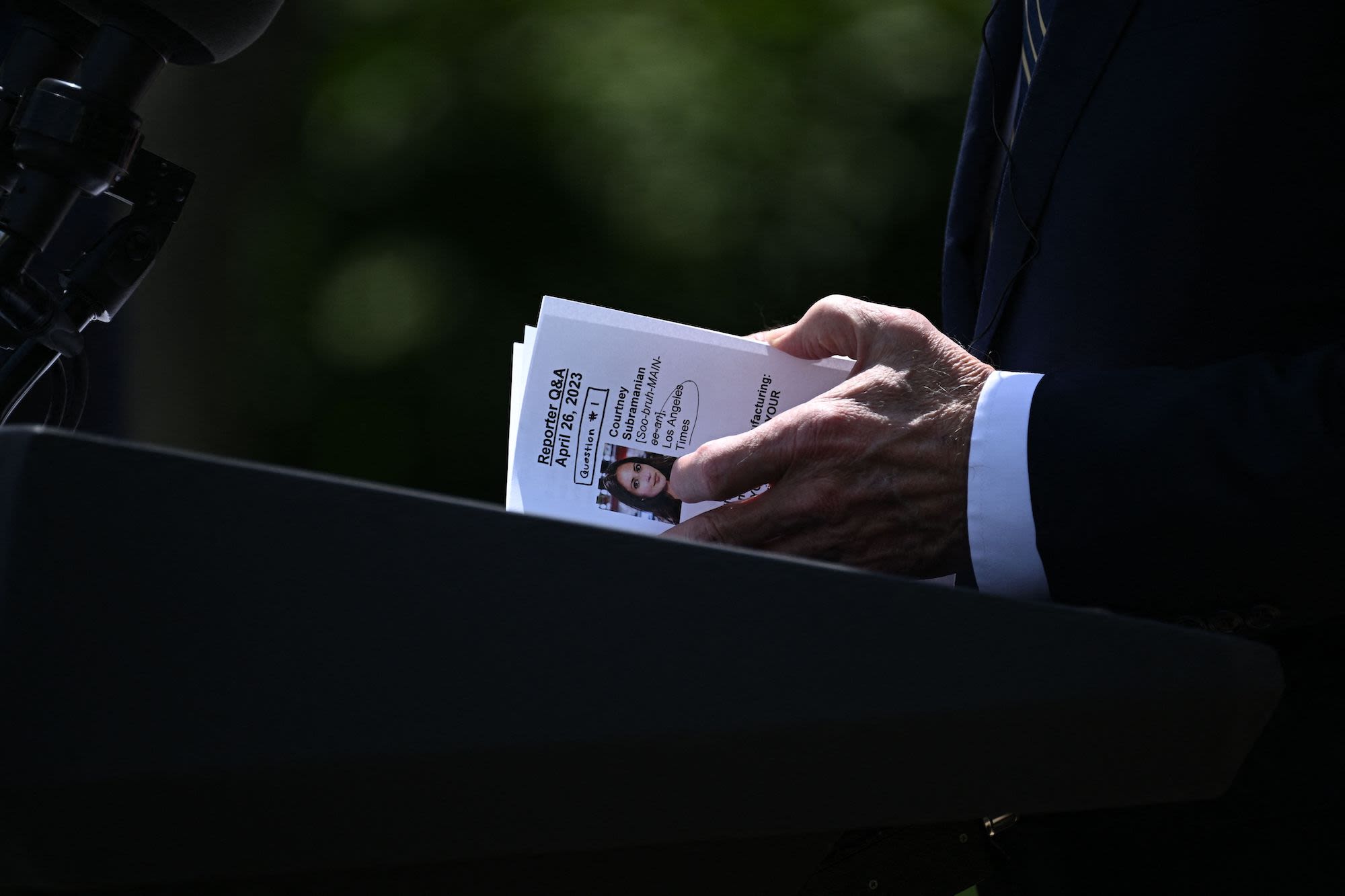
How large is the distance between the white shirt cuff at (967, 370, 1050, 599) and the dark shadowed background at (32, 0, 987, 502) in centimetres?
273

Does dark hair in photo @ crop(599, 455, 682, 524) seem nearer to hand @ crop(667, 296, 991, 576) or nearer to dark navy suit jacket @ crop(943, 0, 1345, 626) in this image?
hand @ crop(667, 296, 991, 576)

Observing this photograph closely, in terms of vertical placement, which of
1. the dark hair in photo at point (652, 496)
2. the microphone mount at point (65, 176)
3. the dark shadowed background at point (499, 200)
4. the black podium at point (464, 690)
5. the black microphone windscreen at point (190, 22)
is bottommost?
the black podium at point (464, 690)

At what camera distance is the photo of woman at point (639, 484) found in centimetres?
67

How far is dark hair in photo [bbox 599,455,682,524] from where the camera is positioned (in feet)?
2.21

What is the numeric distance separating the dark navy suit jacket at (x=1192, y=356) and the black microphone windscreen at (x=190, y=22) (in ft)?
1.62

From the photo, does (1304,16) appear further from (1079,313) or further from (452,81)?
(452,81)

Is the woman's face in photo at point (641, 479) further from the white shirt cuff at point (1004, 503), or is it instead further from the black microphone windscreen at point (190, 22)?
the black microphone windscreen at point (190, 22)

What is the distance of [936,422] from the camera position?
63 cm

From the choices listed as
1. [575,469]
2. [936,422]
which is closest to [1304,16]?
[936,422]

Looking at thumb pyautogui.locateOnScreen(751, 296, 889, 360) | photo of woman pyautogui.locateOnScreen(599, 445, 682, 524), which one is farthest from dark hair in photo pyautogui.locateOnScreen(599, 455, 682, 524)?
thumb pyautogui.locateOnScreen(751, 296, 889, 360)

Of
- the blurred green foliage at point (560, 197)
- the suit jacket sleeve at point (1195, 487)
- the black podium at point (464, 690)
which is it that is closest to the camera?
the black podium at point (464, 690)

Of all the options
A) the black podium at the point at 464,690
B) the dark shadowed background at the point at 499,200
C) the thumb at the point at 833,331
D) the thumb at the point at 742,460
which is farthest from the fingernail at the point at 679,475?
the dark shadowed background at the point at 499,200

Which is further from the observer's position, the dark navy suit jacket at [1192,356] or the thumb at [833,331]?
the thumb at [833,331]

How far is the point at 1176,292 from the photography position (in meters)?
0.71
